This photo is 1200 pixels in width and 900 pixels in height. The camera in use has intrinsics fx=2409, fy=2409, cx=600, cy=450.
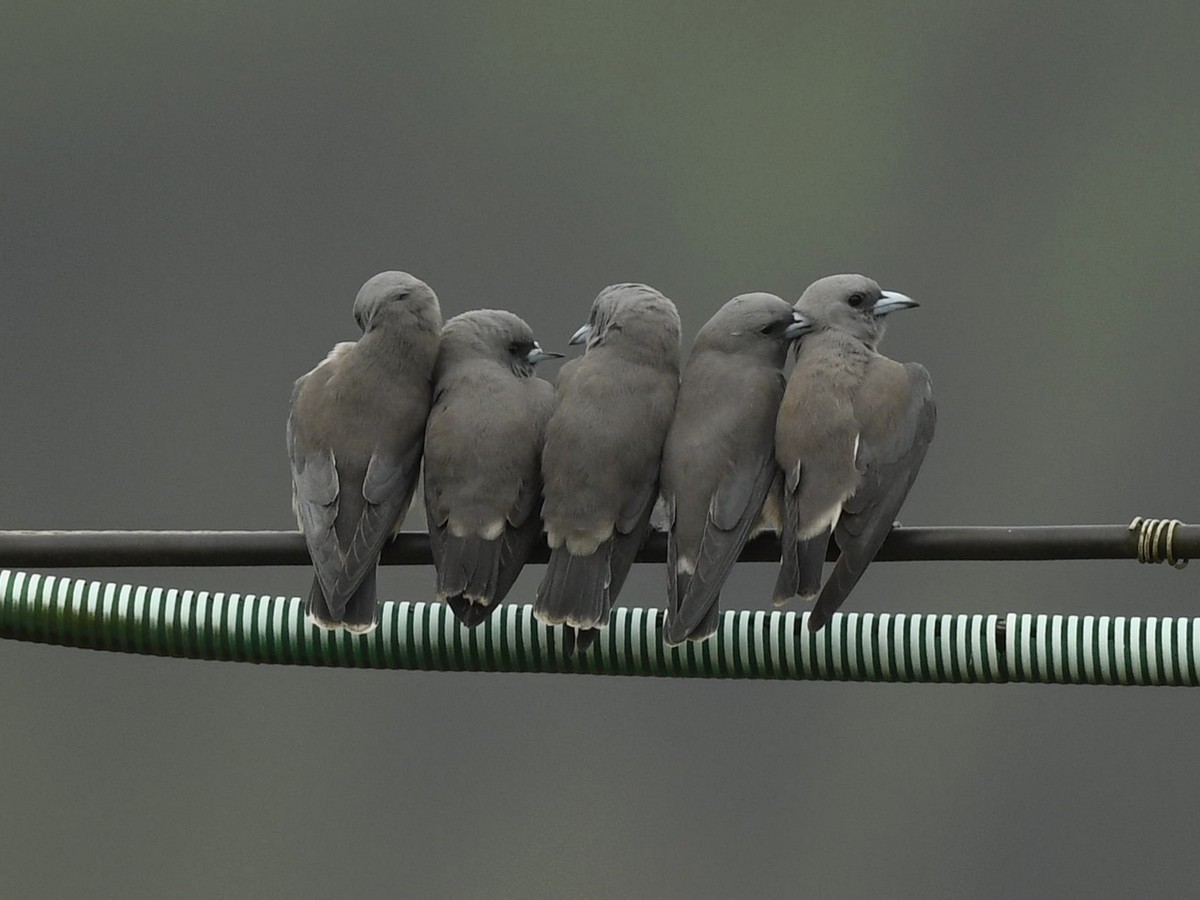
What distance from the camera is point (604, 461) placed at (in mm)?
4742

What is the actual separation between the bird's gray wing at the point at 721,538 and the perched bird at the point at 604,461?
157mm

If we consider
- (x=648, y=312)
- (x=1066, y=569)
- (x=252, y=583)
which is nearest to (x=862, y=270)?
(x=1066, y=569)

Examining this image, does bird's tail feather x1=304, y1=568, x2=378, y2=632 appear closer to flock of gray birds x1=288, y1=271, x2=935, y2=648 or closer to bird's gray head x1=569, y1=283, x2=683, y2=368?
flock of gray birds x1=288, y1=271, x2=935, y2=648

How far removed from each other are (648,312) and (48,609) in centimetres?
139

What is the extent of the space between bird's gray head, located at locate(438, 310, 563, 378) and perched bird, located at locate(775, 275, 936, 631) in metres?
0.57

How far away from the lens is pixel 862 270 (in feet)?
74.8

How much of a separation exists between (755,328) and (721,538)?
2.11ft

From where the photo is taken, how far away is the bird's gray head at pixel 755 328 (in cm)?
511

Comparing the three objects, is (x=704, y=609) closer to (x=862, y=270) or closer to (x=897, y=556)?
(x=897, y=556)

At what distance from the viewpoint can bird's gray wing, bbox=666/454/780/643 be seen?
176 inches

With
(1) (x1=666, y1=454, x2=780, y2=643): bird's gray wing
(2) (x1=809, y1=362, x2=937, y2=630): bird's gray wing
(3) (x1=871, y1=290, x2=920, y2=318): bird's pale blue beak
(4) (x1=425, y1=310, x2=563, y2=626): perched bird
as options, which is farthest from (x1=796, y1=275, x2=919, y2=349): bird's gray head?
(4) (x1=425, y1=310, x2=563, y2=626): perched bird

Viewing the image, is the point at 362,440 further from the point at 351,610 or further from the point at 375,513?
the point at 351,610

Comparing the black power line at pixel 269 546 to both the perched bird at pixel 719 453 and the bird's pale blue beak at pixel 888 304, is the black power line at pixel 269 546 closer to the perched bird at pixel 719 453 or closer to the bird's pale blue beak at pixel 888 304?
the perched bird at pixel 719 453

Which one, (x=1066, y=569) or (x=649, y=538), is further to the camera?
(x=1066, y=569)
